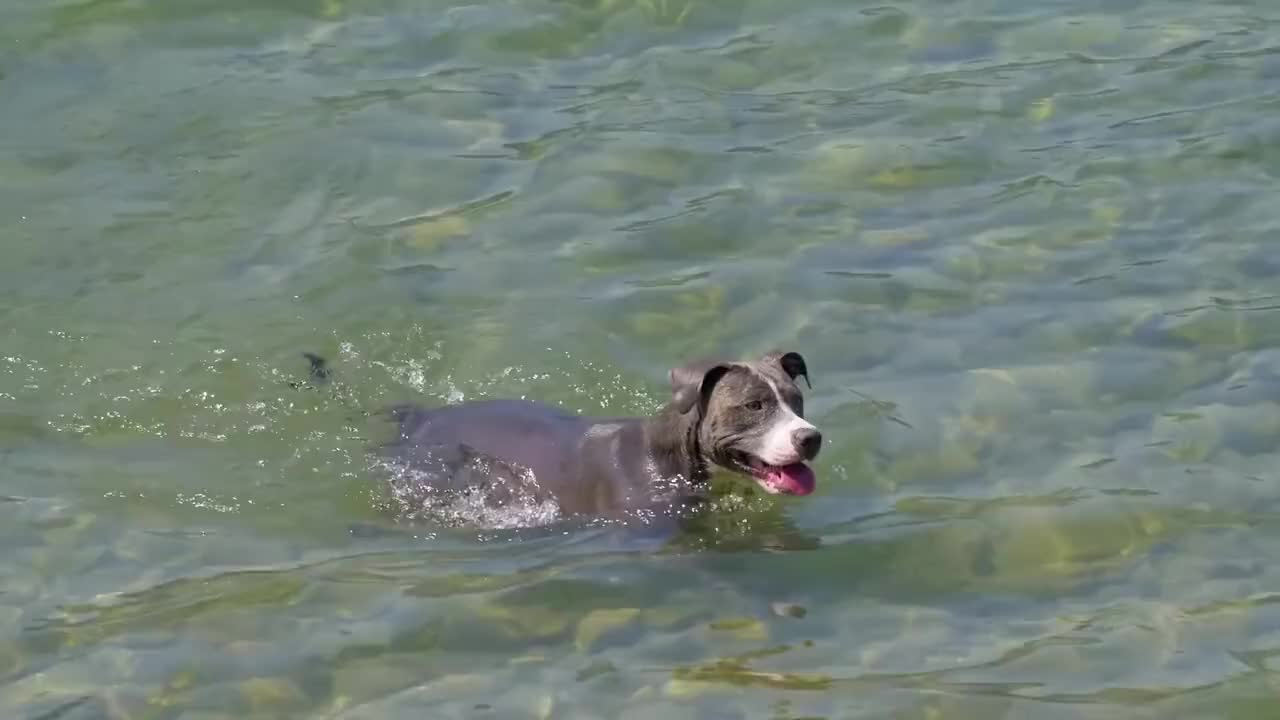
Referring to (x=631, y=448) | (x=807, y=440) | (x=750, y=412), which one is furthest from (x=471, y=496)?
(x=807, y=440)

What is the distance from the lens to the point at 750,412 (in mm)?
8172

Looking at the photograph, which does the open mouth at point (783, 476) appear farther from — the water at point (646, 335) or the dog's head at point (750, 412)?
the water at point (646, 335)

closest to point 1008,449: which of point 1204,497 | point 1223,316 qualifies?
point 1204,497

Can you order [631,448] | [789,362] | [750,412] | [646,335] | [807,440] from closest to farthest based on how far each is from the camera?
1. [807,440]
2. [750,412]
3. [789,362]
4. [631,448]
5. [646,335]

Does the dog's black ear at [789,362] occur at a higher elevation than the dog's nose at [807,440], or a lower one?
higher

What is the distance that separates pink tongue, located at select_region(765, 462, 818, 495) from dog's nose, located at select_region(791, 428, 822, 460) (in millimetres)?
236

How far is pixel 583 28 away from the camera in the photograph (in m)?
13.8

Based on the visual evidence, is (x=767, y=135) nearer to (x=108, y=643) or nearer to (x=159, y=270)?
(x=159, y=270)

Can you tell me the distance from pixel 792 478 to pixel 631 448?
800mm

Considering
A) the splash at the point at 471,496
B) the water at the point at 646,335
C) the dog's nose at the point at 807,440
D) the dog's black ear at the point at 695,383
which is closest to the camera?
the water at the point at 646,335

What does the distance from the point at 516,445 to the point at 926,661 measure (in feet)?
8.43

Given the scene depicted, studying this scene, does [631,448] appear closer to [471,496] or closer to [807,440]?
[471,496]

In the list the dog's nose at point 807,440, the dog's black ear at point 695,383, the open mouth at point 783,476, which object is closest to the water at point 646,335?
the open mouth at point 783,476

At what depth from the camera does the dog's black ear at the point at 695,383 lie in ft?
27.1
